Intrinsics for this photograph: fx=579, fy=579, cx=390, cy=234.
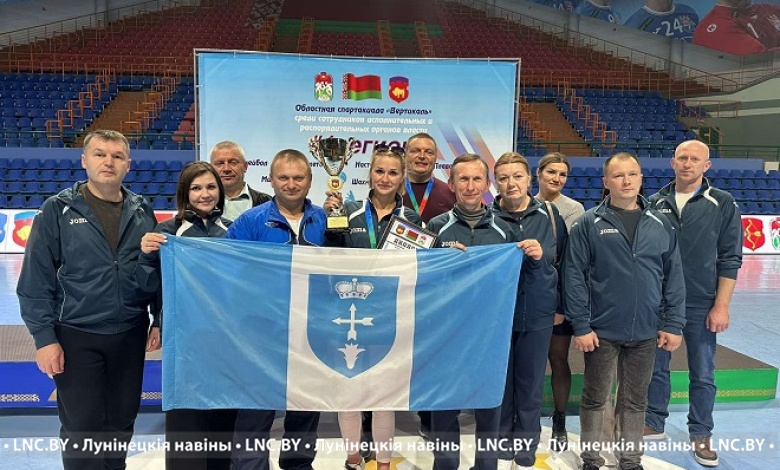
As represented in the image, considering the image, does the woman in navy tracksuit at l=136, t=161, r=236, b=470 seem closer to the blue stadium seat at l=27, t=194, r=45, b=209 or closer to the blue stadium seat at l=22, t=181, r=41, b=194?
the blue stadium seat at l=27, t=194, r=45, b=209

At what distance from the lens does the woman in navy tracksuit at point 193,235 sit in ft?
8.67

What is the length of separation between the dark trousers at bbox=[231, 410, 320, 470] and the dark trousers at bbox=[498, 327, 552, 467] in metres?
1.05

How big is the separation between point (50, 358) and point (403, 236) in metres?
1.67

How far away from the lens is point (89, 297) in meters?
2.57

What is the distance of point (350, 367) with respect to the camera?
2.89 meters

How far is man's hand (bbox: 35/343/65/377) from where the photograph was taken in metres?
2.51

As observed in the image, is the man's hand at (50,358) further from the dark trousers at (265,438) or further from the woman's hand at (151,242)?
the dark trousers at (265,438)

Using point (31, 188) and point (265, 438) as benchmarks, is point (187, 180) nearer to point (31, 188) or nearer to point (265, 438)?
point (265, 438)

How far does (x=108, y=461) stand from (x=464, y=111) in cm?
528

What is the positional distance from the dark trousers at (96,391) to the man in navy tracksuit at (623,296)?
7.22ft

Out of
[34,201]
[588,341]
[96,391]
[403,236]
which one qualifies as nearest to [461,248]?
[403,236]

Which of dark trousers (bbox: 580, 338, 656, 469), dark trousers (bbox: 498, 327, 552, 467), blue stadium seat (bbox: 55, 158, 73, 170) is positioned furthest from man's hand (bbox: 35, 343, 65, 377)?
blue stadium seat (bbox: 55, 158, 73, 170)

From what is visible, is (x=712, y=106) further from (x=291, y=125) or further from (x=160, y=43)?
(x=160, y=43)

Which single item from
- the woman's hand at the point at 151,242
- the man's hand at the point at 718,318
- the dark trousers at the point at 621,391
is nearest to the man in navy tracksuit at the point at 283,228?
the woman's hand at the point at 151,242
